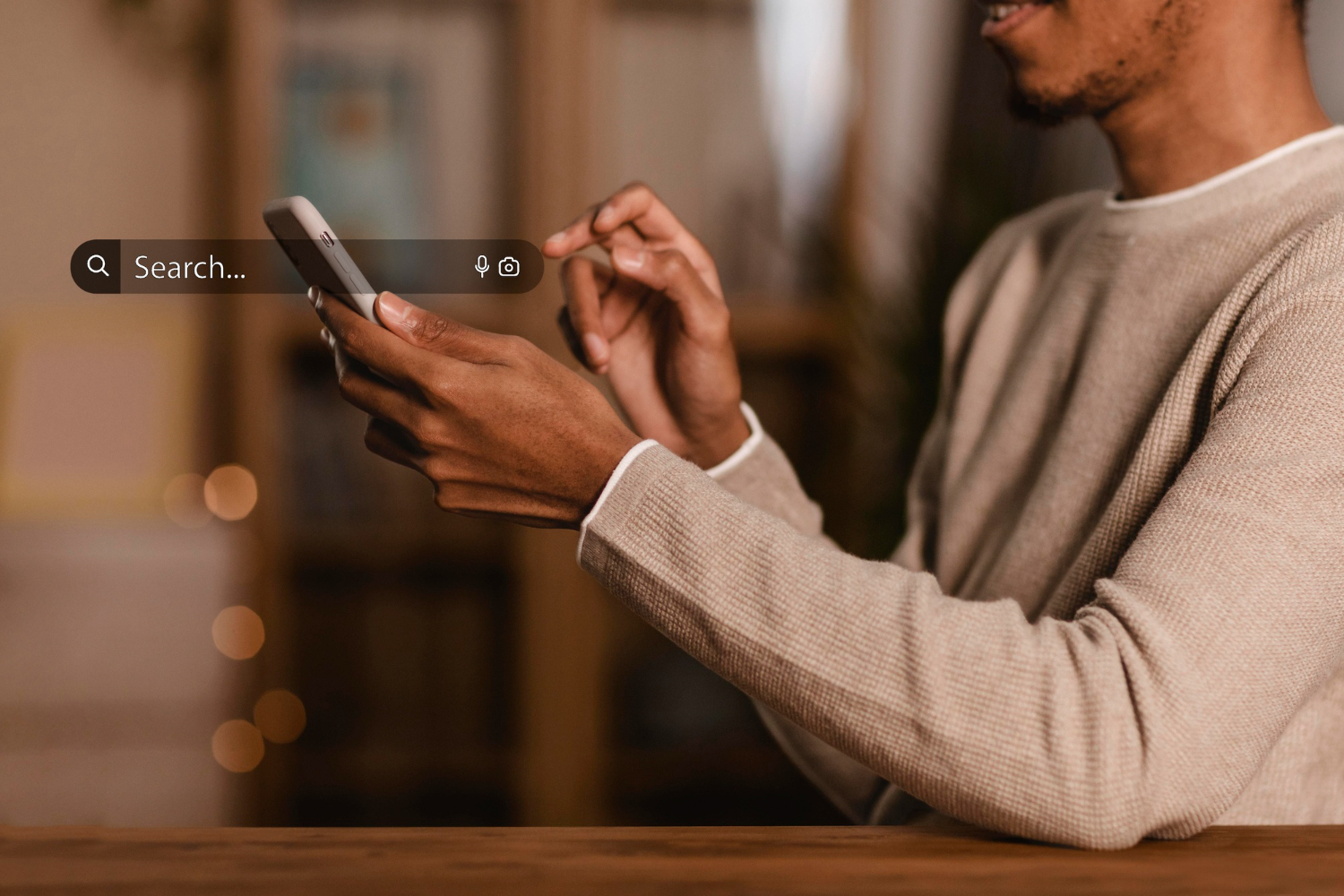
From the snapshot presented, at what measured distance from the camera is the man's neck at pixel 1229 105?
2.61 feet

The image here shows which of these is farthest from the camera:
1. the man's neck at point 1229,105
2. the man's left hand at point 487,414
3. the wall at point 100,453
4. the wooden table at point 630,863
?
the wall at point 100,453

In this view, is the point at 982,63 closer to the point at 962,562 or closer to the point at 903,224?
the point at 903,224

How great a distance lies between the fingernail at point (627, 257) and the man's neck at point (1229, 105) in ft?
1.50

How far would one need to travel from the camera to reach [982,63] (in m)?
1.95

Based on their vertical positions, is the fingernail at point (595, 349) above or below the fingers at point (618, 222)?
below

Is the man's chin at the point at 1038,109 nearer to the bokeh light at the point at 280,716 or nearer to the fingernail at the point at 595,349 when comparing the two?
the fingernail at the point at 595,349

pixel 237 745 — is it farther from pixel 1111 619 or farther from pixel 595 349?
pixel 1111 619

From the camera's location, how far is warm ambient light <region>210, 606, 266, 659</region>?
183 cm

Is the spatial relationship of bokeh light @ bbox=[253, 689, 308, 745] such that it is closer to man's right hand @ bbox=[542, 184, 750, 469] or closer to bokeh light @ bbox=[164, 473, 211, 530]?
bokeh light @ bbox=[164, 473, 211, 530]

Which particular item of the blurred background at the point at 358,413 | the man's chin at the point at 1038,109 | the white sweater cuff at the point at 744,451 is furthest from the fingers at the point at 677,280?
the blurred background at the point at 358,413

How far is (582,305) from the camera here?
0.75m

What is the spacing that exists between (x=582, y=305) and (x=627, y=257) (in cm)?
5

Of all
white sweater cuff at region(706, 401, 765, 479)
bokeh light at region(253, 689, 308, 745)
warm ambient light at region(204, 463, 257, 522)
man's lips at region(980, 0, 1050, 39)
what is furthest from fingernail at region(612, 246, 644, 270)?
bokeh light at region(253, 689, 308, 745)

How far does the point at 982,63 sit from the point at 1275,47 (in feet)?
4.03
